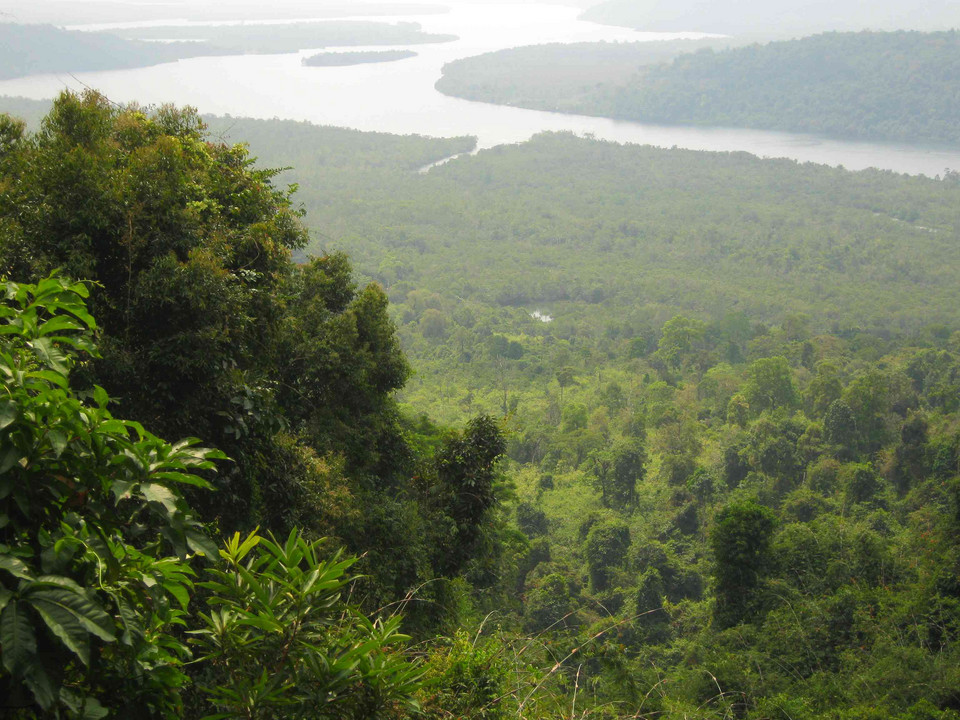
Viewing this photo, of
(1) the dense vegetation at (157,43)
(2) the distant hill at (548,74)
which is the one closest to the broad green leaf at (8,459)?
(1) the dense vegetation at (157,43)

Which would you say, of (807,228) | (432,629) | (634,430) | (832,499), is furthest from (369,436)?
(807,228)

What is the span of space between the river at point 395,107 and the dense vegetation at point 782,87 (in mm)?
1490

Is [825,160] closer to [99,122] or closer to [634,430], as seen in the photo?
[634,430]

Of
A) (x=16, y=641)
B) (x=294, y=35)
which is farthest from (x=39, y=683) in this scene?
(x=294, y=35)

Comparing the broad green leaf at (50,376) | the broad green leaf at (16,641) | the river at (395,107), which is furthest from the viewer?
the river at (395,107)

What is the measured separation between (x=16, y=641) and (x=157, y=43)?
6787 centimetres

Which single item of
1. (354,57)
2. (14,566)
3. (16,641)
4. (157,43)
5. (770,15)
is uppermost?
(770,15)

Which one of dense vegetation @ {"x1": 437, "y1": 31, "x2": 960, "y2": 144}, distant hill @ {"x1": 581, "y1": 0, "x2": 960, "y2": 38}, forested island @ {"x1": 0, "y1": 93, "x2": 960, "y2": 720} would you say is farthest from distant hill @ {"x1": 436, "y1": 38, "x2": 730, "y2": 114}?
forested island @ {"x1": 0, "y1": 93, "x2": 960, "y2": 720}

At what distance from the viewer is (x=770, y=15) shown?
362 ft

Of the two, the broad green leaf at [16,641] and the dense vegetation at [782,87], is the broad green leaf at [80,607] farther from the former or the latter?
the dense vegetation at [782,87]

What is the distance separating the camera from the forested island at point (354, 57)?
73.8 metres

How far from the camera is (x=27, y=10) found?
150 ft

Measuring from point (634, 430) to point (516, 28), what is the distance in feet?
277

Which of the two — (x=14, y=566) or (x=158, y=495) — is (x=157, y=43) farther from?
(x=14, y=566)
